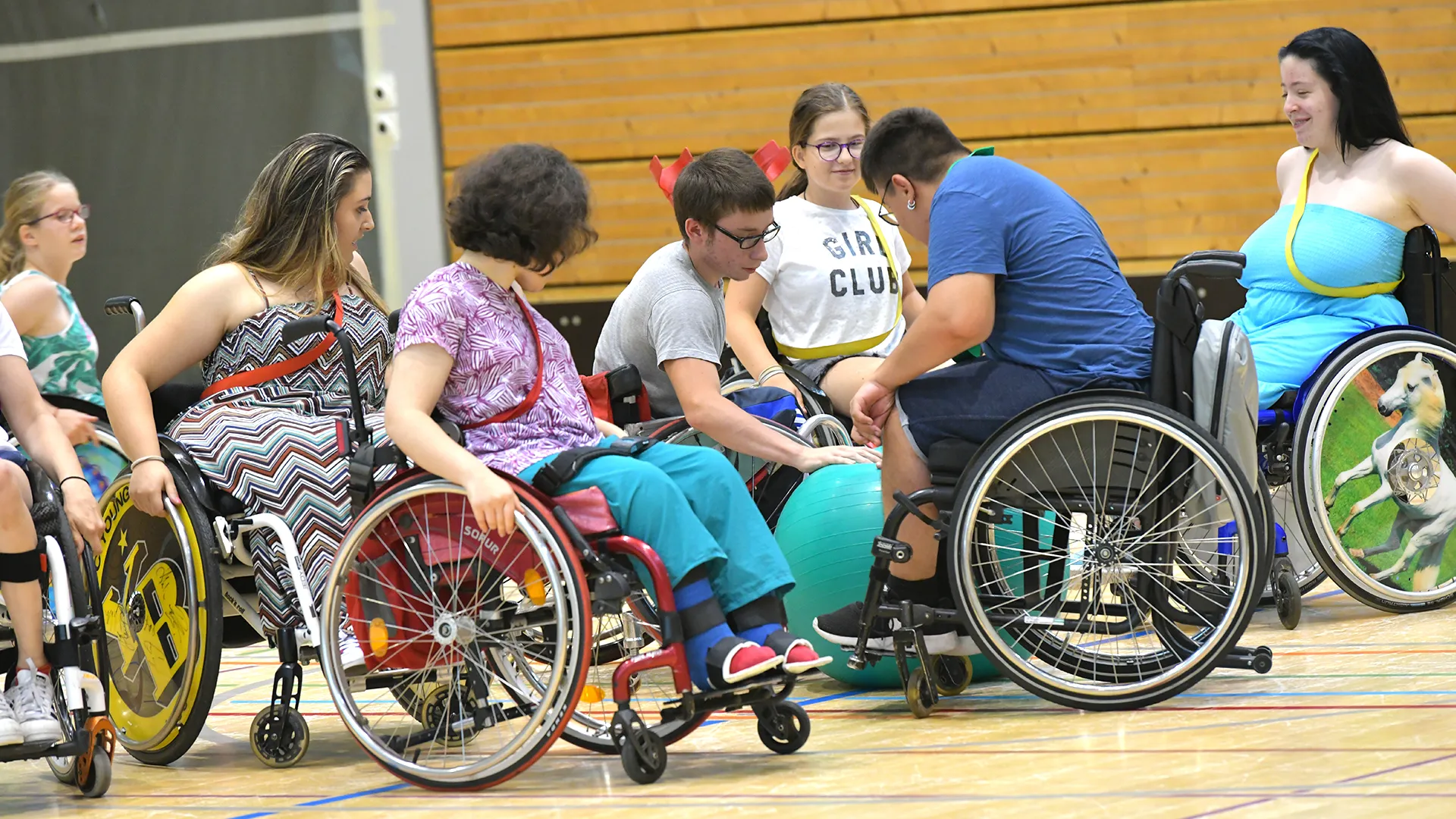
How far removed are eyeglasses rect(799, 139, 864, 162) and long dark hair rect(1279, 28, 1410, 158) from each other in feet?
3.16

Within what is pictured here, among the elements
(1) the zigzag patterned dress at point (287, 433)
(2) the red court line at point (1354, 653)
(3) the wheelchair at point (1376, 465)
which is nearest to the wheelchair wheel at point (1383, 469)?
(3) the wheelchair at point (1376, 465)

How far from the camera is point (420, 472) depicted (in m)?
2.03

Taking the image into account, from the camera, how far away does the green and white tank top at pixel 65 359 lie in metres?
3.30

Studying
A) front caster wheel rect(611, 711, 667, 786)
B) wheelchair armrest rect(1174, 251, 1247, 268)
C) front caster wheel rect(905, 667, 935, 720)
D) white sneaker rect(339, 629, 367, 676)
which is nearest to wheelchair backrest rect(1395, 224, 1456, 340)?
wheelchair armrest rect(1174, 251, 1247, 268)

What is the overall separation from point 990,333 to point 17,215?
2346 millimetres

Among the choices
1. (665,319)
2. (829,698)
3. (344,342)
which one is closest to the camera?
(344,342)

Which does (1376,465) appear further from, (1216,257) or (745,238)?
(745,238)

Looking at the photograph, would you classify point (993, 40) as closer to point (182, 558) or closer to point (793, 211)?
point (793, 211)

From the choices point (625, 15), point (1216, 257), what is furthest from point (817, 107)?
point (625, 15)

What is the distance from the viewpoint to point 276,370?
2.49 m

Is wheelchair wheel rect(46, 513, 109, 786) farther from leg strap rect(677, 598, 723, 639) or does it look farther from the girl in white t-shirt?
the girl in white t-shirt

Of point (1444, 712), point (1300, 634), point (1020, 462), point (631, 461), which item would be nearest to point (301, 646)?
point (631, 461)

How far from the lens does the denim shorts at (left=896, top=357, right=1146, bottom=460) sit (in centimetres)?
235

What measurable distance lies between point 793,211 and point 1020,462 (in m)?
1.47
